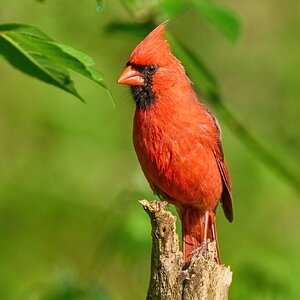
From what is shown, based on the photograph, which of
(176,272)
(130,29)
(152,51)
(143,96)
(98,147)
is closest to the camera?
(176,272)

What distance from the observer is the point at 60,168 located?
7.29 m

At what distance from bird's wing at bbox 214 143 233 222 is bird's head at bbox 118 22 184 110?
1.35 feet

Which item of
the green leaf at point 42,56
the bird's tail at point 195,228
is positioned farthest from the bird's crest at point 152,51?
the green leaf at point 42,56

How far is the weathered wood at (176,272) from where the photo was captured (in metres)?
3.57

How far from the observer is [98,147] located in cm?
749

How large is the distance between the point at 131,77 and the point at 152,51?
142mm

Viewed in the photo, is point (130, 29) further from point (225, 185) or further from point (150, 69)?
point (225, 185)

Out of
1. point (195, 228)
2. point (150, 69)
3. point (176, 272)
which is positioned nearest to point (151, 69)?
point (150, 69)

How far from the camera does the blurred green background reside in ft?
22.6

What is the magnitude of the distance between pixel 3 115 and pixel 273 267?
2640mm

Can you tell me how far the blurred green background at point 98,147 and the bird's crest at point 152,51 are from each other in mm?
2120

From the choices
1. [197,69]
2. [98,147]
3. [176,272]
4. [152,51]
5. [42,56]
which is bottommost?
[176,272]

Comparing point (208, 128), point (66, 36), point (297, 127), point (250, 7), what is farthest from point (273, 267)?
point (250, 7)

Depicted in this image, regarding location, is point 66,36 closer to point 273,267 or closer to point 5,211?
point 5,211
